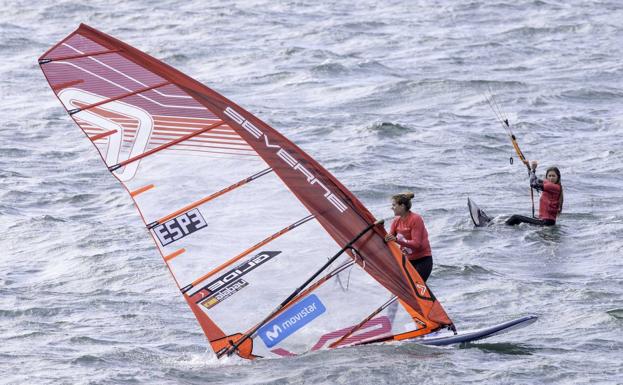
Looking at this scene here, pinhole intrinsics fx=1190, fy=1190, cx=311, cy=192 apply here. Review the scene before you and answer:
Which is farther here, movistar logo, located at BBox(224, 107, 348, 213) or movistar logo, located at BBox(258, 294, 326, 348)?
movistar logo, located at BBox(258, 294, 326, 348)

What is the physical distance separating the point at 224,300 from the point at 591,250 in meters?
6.12

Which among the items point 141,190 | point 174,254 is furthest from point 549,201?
point 141,190

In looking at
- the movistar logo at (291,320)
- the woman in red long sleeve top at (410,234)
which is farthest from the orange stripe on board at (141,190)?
the woman in red long sleeve top at (410,234)

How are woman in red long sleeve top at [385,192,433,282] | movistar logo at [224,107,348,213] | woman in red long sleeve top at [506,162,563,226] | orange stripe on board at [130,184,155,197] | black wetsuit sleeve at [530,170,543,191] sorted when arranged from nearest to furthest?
1. orange stripe on board at [130,184,155,197]
2. movistar logo at [224,107,348,213]
3. woman in red long sleeve top at [385,192,433,282]
4. black wetsuit sleeve at [530,170,543,191]
5. woman in red long sleeve top at [506,162,563,226]

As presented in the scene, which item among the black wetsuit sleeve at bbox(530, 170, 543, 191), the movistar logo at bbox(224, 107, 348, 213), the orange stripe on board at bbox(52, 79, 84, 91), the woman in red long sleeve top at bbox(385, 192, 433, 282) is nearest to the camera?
the orange stripe on board at bbox(52, 79, 84, 91)

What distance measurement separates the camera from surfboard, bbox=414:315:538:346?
1096cm

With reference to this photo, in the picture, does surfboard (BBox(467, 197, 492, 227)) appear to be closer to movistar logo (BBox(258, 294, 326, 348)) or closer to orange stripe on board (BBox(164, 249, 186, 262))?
movistar logo (BBox(258, 294, 326, 348))

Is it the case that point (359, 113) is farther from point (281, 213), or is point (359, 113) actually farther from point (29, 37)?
point (281, 213)

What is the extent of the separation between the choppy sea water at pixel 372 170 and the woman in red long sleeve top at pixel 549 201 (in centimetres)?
16

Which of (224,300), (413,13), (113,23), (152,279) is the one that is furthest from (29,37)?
(224,300)

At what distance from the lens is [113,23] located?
31781mm

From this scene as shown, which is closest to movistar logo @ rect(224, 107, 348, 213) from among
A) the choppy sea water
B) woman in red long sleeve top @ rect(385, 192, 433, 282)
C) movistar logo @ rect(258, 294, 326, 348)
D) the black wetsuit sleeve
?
woman in red long sleeve top @ rect(385, 192, 433, 282)

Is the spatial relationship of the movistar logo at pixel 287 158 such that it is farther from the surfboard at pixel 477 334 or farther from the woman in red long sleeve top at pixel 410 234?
the surfboard at pixel 477 334

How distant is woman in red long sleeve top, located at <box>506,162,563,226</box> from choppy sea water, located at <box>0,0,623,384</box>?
16cm
